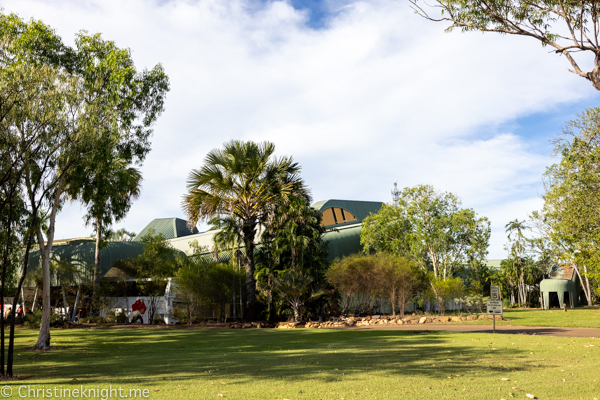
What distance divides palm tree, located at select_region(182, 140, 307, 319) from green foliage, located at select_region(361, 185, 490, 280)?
39.2ft

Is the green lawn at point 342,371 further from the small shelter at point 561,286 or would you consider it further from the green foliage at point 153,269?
the small shelter at point 561,286

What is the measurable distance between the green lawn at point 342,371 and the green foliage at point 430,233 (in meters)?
20.4

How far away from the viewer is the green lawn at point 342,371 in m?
6.45

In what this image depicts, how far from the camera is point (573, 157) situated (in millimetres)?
19125

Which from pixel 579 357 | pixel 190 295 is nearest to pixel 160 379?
pixel 579 357

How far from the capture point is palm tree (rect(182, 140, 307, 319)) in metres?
25.3

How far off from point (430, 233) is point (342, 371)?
1048 inches

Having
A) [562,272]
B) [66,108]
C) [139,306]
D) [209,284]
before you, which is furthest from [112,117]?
[562,272]

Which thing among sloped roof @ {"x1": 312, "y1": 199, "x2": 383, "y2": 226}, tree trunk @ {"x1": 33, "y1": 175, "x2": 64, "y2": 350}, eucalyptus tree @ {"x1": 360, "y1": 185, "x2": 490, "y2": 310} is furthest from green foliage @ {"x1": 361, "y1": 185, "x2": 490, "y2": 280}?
tree trunk @ {"x1": 33, "y1": 175, "x2": 64, "y2": 350}

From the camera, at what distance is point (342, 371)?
27.7 feet

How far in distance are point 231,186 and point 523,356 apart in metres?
18.1

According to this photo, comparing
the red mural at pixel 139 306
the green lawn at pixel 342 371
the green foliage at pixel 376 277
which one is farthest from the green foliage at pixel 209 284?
the green lawn at pixel 342 371

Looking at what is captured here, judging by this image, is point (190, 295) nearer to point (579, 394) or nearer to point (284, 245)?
point (284, 245)

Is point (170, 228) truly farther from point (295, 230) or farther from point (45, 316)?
point (45, 316)
